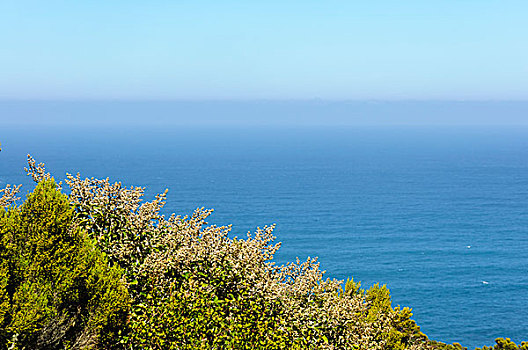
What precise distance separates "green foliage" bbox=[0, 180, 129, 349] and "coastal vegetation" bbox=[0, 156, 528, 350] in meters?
0.03

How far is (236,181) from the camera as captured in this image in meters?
180

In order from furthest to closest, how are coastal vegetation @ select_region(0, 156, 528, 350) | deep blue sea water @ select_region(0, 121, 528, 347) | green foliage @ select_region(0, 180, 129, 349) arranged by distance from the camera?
1. deep blue sea water @ select_region(0, 121, 528, 347)
2. coastal vegetation @ select_region(0, 156, 528, 350)
3. green foliage @ select_region(0, 180, 129, 349)

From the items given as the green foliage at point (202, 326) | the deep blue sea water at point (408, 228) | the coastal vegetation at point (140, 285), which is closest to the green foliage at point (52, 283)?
the coastal vegetation at point (140, 285)

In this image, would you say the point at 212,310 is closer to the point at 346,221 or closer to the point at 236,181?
the point at 346,221

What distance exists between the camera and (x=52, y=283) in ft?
44.2

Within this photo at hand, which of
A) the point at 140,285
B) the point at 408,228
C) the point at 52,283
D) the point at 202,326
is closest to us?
the point at 52,283

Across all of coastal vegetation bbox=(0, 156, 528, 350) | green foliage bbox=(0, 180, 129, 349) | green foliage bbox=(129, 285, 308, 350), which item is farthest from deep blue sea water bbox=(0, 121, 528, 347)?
green foliage bbox=(0, 180, 129, 349)

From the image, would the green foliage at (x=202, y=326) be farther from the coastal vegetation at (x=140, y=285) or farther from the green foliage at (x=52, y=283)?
the green foliage at (x=52, y=283)

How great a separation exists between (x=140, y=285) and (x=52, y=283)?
2946 mm

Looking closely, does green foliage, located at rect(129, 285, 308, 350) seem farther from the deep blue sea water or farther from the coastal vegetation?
the deep blue sea water

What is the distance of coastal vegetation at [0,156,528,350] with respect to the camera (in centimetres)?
1335

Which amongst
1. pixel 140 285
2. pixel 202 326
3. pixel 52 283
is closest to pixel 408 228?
pixel 140 285

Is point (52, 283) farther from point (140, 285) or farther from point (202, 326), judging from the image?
point (202, 326)

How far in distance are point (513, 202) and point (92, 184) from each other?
6151 inches
